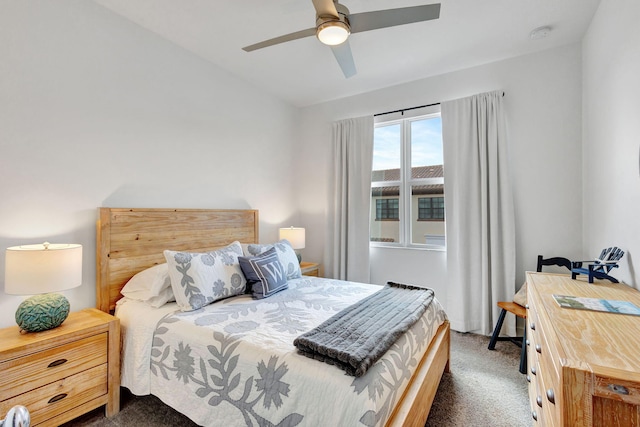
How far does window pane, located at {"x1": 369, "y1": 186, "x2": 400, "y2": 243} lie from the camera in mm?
3594

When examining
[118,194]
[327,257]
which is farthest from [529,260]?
[118,194]

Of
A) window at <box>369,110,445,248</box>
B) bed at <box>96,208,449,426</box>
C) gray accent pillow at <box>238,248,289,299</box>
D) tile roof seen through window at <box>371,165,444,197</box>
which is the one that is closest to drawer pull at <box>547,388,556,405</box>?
bed at <box>96,208,449,426</box>

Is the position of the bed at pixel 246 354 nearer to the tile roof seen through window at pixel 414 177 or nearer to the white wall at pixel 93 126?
the white wall at pixel 93 126

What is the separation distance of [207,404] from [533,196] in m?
3.19

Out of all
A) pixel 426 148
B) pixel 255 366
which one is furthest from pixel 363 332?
pixel 426 148

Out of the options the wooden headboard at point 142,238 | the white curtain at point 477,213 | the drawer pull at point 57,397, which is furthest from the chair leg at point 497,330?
the drawer pull at point 57,397

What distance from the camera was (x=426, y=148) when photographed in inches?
135

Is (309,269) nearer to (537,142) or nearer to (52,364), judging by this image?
(52,364)

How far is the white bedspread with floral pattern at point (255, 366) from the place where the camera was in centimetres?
121

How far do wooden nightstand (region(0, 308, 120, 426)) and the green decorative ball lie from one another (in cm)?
4

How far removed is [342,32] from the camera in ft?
5.76

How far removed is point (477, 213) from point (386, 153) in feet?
4.29

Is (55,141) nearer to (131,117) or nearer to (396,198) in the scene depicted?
(131,117)

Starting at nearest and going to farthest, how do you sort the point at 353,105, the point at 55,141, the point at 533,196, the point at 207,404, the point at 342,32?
the point at 207,404
the point at 342,32
the point at 55,141
the point at 533,196
the point at 353,105
